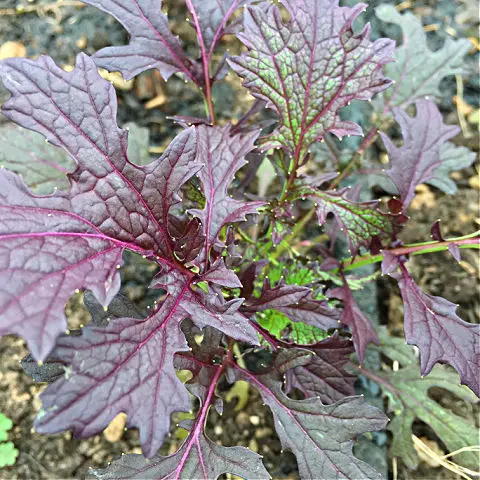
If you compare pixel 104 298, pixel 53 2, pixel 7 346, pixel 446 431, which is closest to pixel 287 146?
pixel 104 298

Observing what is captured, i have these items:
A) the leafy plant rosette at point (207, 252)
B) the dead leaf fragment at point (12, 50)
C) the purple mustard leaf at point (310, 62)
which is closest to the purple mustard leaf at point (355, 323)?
the leafy plant rosette at point (207, 252)

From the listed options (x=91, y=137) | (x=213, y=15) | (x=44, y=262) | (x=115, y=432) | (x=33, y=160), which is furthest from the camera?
(x=115, y=432)

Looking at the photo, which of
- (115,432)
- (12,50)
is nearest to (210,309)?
(115,432)

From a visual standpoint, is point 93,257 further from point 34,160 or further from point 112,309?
point 34,160

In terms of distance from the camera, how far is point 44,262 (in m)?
0.80

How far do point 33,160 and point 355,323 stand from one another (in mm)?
870

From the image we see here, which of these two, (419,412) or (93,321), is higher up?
(93,321)

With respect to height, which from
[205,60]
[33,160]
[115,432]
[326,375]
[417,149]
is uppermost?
[205,60]

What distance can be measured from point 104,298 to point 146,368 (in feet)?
0.45

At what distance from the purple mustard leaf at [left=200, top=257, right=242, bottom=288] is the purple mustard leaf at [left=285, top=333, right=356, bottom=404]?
0.32 m

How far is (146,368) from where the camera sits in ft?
2.81

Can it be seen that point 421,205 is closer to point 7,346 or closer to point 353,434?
point 353,434

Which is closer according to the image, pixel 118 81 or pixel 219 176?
pixel 219 176

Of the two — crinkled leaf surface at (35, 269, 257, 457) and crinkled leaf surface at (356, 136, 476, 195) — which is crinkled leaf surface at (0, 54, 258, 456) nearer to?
crinkled leaf surface at (35, 269, 257, 457)
